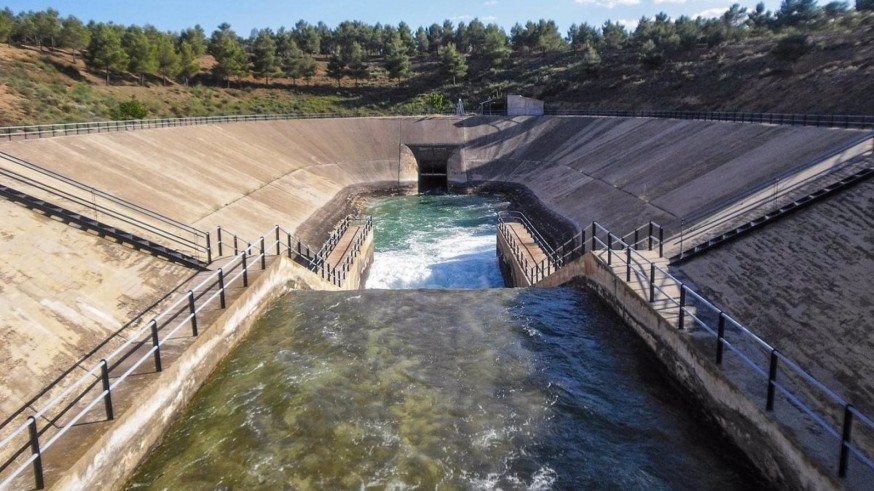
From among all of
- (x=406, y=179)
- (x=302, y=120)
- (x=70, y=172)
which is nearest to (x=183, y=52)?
(x=302, y=120)

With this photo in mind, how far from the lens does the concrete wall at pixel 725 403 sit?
686 centimetres

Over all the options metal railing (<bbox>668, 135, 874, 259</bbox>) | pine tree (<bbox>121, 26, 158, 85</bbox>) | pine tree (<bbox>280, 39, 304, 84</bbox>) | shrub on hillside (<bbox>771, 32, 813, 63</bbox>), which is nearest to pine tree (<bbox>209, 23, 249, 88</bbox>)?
pine tree (<bbox>280, 39, 304, 84</bbox>)

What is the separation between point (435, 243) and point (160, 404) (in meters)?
26.2

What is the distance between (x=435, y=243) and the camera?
34.7 m

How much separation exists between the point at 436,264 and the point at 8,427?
70.7 feet

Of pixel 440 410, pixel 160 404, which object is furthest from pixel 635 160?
pixel 160 404

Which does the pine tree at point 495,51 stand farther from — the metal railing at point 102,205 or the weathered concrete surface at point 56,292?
the weathered concrete surface at point 56,292

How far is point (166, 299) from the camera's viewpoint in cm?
1614

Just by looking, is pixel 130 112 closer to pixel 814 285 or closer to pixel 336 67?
pixel 336 67

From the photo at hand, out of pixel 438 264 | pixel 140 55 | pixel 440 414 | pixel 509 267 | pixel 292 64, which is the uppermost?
pixel 292 64

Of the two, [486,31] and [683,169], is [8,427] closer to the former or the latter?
[683,169]

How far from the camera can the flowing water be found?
7844 millimetres

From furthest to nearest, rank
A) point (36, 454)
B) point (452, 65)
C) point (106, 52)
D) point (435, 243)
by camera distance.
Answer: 1. point (452, 65)
2. point (106, 52)
3. point (435, 243)
4. point (36, 454)

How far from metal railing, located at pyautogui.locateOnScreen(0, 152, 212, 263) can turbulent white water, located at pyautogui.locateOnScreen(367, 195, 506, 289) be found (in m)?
9.02
